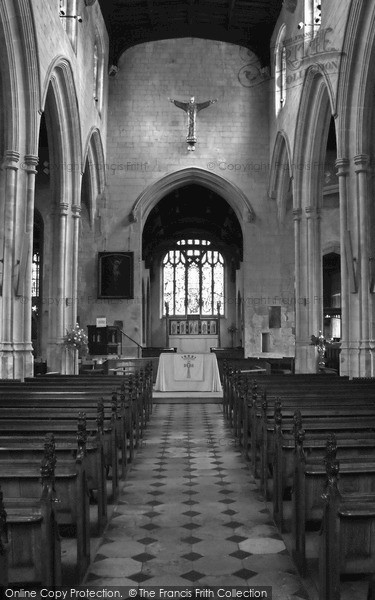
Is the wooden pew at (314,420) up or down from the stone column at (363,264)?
down

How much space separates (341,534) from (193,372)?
42.5 ft

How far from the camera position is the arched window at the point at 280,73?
20219 mm

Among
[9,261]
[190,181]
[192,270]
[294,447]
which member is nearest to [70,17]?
[9,261]

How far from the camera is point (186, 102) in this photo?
71.4 feet

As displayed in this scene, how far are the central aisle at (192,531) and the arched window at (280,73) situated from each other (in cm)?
1514

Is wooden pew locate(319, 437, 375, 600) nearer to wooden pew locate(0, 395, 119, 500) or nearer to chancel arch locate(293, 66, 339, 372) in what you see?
wooden pew locate(0, 395, 119, 500)

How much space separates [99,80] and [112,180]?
3475 millimetres

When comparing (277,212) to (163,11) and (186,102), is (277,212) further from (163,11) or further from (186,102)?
(163,11)

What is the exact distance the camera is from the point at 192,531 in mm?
5012

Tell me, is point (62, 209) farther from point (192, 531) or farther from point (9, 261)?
point (192, 531)

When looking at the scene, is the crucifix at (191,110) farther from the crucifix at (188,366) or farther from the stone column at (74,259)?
the crucifix at (188,366)

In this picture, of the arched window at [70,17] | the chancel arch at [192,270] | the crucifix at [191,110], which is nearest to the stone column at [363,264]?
the arched window at [70,17]

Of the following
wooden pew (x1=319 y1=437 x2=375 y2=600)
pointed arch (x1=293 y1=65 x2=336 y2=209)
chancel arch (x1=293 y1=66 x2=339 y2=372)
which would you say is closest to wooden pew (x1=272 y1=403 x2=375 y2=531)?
wooden pew (x1=319 y1=437 x2=375 y2=600)

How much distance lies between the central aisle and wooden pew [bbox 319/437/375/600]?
556 millimetres
